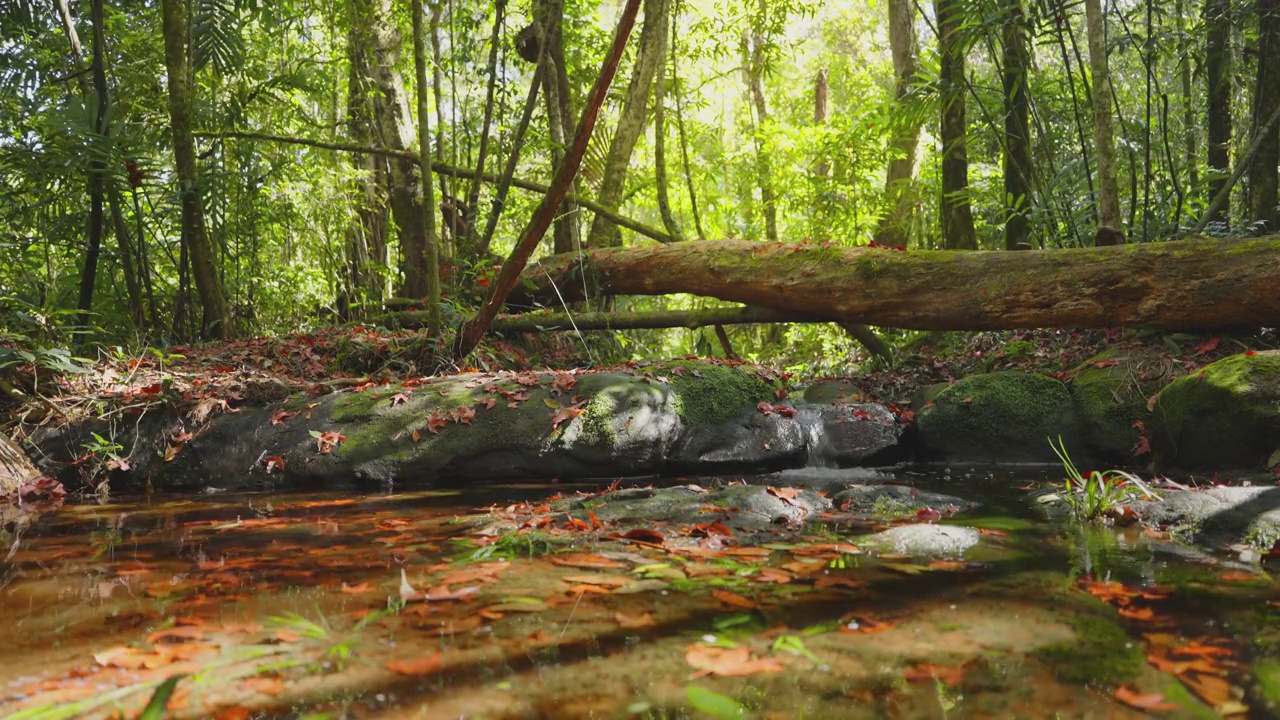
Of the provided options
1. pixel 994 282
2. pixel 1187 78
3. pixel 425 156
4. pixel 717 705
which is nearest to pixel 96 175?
pixel 425 156

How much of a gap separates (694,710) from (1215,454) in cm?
429

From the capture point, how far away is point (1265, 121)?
6.78m

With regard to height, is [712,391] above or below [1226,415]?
above

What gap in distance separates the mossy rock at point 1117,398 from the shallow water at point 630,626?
91.0 inches

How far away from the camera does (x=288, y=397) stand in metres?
5.32

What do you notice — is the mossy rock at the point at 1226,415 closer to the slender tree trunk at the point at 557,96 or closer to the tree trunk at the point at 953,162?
the tree trunk at the point at 953,162

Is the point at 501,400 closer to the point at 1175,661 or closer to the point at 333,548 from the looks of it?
the point at 333,548

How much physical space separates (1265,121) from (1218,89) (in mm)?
1055

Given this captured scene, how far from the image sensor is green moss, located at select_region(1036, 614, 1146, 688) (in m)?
1.60

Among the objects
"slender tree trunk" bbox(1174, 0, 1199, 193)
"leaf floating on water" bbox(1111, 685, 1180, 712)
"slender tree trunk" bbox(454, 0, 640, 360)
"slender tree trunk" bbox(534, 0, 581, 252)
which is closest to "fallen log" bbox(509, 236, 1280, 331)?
"slender tree trunk" bbox(534, 0, 581, 252)

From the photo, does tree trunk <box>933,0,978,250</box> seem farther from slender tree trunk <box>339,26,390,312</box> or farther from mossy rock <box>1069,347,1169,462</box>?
slender tree trunk <box>339,26,390,312</box>

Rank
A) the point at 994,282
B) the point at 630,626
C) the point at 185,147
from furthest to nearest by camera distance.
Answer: the point at 185,147, the point at 994,282, the point at 630,626

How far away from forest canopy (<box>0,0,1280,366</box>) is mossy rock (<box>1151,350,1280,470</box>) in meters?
1.86

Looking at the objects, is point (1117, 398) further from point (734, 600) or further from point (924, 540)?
point (734, 600)
